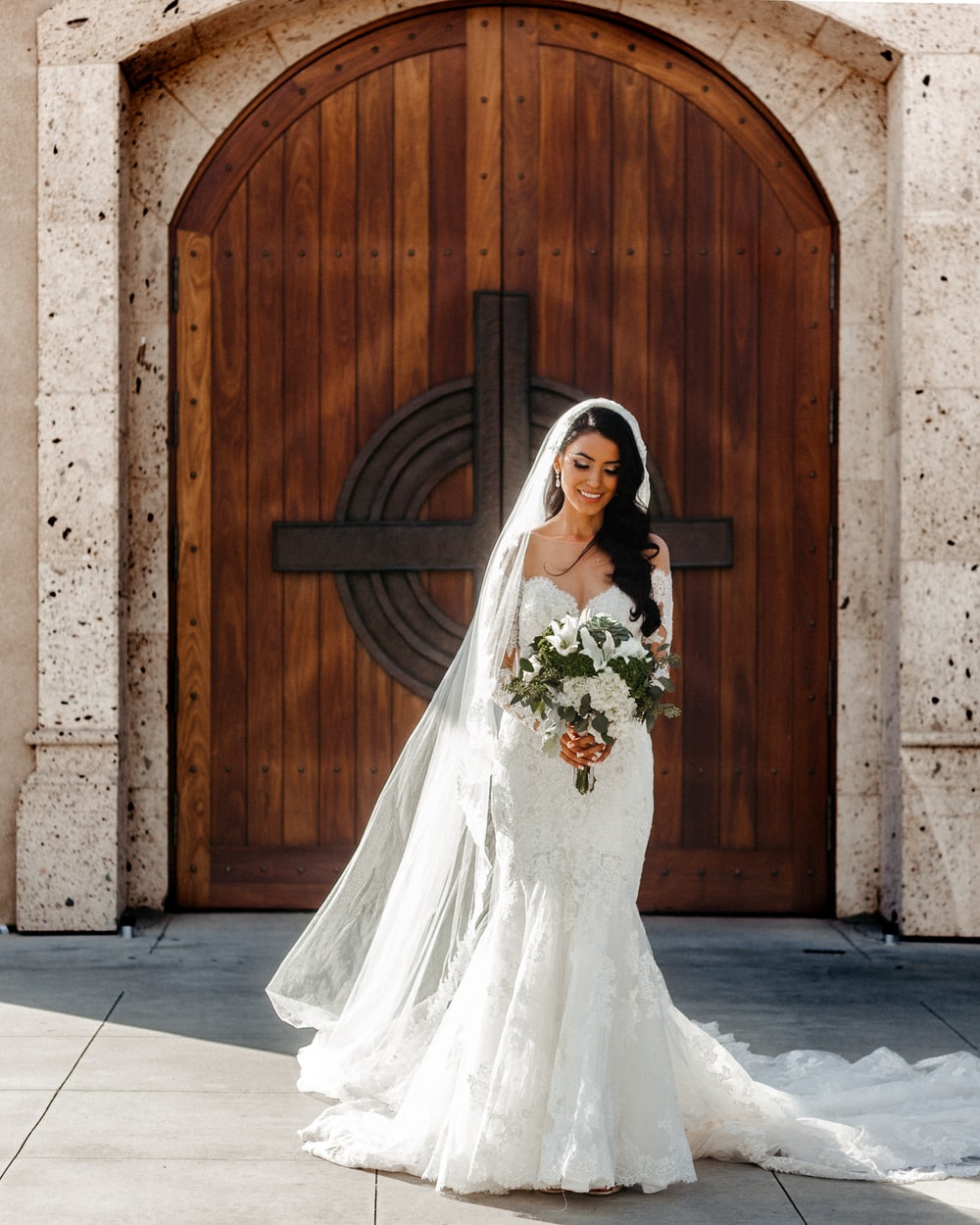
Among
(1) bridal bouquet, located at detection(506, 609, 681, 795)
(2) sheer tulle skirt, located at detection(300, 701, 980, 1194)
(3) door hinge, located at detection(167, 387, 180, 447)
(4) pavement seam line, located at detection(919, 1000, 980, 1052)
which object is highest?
(3) door hinge, located at detection(167, 387, 180, 447)

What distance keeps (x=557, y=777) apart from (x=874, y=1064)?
1436 mm

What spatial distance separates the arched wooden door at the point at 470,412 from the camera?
717cm

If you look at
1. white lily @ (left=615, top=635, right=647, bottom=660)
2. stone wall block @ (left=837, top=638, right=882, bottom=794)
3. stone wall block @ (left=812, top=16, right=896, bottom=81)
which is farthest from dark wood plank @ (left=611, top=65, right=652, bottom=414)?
white lily @ (left=615, top=635, right=647, bottom=660)

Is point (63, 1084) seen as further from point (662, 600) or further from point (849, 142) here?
point (849, 142)

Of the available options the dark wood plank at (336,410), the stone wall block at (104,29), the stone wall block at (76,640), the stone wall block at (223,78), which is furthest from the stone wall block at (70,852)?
the stone wall block at (104,29)

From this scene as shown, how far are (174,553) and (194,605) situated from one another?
0.25 meters

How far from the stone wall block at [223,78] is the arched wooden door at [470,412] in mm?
294

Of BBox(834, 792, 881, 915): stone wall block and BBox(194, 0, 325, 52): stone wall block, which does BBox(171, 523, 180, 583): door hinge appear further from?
BBox(834, 792, 881, 915): stone wall block

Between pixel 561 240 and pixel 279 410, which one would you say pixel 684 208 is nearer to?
pixel 561 240

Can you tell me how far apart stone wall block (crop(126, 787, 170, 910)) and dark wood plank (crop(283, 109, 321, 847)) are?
0.56m

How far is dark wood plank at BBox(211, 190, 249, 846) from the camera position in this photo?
7.19m

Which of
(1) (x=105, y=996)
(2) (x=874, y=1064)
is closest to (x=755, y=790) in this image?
(2) (x=874, y=1064)

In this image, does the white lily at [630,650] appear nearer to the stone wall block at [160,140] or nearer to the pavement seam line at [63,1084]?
the pavement seam line at [63,1084]

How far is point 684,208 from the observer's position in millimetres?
7180
